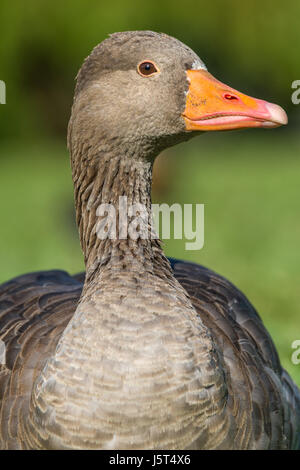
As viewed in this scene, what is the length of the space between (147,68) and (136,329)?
1089 millimetres

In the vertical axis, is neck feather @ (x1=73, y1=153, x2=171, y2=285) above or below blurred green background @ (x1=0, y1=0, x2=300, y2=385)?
below

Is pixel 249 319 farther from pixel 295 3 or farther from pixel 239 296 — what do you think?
pixel 295 3

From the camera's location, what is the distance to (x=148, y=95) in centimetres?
310

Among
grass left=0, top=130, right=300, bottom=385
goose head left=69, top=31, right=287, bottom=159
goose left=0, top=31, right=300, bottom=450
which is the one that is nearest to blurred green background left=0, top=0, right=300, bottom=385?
grass left=0, top=130, right=300, bottom=385

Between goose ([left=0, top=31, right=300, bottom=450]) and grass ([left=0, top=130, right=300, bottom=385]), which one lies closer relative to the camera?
goose ([left=0, top=31, right=300, bottom=450])

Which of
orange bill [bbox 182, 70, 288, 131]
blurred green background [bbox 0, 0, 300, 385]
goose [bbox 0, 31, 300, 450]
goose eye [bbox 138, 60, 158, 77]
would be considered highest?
blurred green background [bbox 0, 0, 300, 385]

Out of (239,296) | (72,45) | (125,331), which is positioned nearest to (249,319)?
(239,296)

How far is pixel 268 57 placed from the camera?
18156 mm

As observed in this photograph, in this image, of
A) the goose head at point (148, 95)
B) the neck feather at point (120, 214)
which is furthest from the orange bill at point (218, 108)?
the neck feather at point (120, 214)

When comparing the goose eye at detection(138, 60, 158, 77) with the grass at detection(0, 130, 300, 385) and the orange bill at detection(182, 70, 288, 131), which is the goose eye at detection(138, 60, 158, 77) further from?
the grass at detection(0, 130, 300, 385)

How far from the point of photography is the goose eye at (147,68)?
307 cm

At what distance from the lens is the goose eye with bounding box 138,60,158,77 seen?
3066mm

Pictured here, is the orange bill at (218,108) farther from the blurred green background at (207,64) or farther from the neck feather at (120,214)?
the blurred green background at (207,64)
